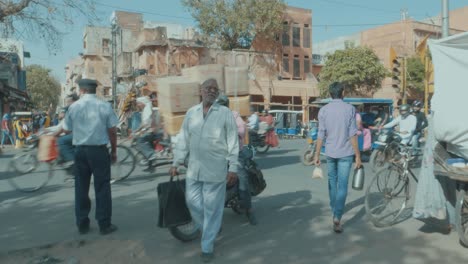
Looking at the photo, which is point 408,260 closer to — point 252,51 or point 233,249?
point 233,249

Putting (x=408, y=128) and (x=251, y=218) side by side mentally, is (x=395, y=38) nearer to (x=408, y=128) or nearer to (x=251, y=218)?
(x=408, y=128)

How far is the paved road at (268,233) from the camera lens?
4391 millimetres

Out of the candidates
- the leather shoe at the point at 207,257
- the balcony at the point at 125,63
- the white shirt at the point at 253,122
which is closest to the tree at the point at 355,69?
the balcony at the point at 125,63

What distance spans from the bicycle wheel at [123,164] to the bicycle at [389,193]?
505 cm

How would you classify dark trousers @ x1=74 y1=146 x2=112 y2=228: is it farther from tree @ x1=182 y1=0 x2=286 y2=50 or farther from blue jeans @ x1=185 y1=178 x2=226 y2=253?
tree @ x1=182 y1=0 x2=286 y2=50

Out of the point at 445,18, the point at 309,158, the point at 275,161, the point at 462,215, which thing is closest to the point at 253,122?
the point at 275,161

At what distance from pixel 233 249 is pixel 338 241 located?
1.22m

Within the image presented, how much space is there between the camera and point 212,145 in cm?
410

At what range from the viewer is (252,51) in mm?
38719

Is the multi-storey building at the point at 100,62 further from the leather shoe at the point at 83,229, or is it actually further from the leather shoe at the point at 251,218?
the leather shoe at the point at 251,218

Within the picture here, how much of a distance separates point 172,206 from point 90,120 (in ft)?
4.96

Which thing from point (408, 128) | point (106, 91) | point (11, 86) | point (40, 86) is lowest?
point (408, 128)

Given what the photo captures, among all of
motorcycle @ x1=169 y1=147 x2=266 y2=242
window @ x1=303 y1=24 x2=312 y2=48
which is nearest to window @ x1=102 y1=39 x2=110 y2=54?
window @ x1=303 y1=24 x2=312 y2=48

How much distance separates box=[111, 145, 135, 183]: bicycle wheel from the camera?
28.5 ft
